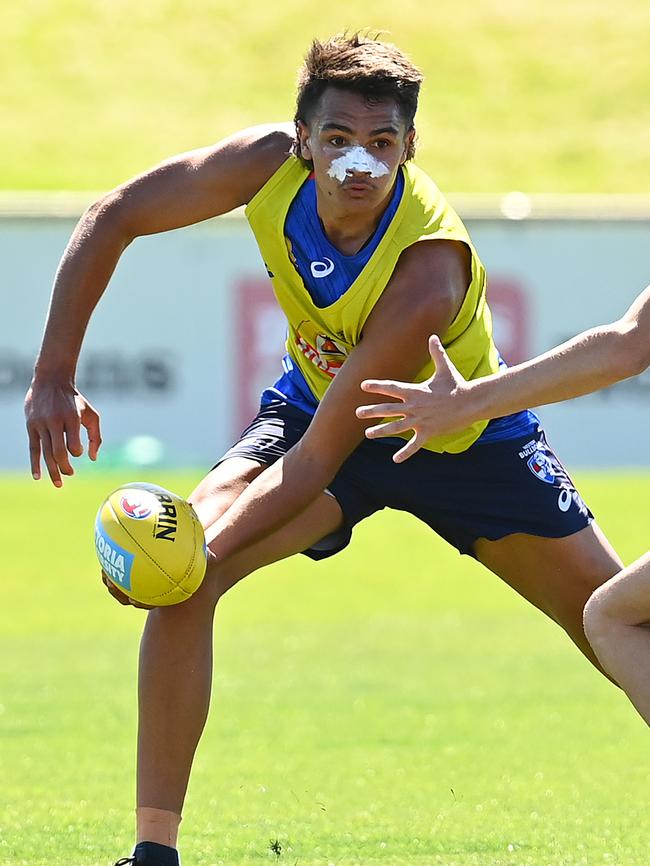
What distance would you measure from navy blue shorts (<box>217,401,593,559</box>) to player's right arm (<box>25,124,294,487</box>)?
2.11 feet

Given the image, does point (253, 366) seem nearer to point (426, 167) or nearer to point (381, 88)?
point (426, 167)

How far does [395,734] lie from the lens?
7672 mm

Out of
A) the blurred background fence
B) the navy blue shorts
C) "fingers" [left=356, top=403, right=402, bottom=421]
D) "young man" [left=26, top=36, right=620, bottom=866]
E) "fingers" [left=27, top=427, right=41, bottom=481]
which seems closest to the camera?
"fingers" [left=356, top=403, right=402, bottom=421]

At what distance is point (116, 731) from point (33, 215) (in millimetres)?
14070

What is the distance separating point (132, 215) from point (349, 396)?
106cm

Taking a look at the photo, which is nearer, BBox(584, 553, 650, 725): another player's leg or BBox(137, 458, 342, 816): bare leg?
BBox(584, 553, 650, 725): another player's leg

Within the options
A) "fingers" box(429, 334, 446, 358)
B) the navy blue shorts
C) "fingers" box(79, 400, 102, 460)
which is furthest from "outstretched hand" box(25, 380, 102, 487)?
"fingers" box(429, 334, 446, 358)

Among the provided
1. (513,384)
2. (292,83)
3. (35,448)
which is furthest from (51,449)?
(292,83)

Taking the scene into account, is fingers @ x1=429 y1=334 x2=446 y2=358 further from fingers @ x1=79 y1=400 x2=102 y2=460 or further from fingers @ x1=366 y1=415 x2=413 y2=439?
fingers @ x1=79 y1=400 x2=102 y2=460

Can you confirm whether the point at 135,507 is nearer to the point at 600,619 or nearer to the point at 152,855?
the point at 152,855

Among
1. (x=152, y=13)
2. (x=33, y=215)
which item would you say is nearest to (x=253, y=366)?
(x=33, y=215)

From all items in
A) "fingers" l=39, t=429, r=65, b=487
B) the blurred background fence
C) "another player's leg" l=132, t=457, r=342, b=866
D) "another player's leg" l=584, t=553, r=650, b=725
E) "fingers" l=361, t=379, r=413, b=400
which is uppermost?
"fingers" l=361, t=379, r=413, b=400

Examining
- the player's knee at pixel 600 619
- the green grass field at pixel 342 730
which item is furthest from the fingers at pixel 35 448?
the player's knee at pixel 600 619

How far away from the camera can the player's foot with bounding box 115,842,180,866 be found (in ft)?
15.5
